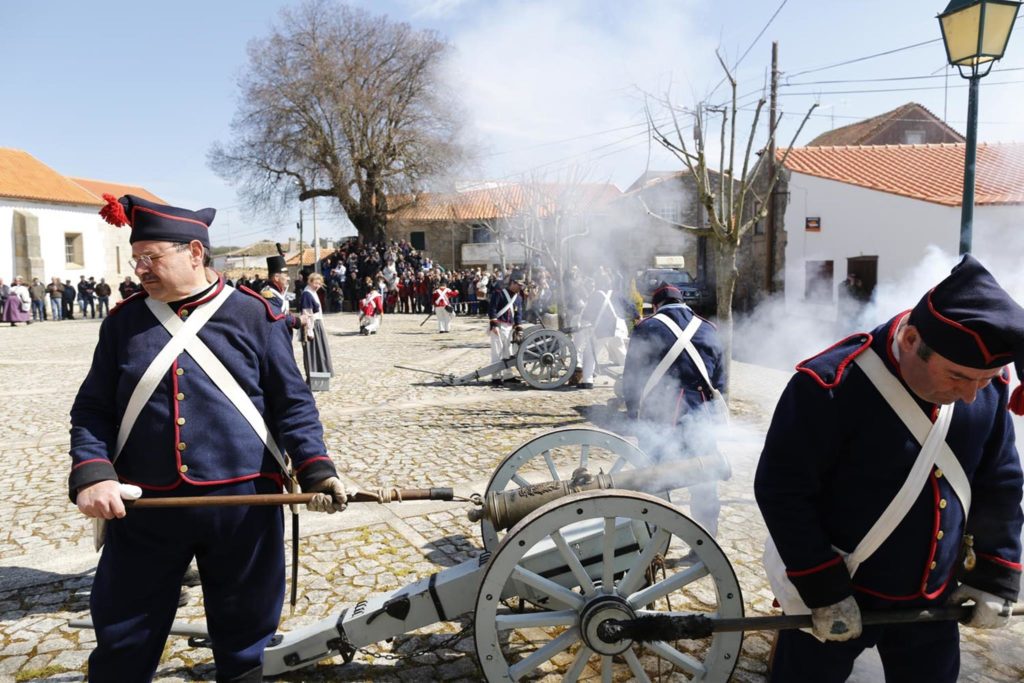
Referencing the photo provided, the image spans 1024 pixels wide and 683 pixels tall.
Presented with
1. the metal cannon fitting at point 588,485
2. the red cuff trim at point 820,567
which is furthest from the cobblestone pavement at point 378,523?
the red cuff trim at point 820,567

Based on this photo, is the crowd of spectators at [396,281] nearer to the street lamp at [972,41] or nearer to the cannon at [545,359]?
the cannon at [545,359]

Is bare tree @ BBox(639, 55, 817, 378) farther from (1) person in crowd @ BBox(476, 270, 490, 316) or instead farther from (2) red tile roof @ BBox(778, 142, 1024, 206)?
(1) person in crowd @ BBox(476, 270, 490, 316)

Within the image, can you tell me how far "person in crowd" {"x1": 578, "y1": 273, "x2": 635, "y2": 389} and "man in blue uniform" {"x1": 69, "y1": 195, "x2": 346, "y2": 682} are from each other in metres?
7.62

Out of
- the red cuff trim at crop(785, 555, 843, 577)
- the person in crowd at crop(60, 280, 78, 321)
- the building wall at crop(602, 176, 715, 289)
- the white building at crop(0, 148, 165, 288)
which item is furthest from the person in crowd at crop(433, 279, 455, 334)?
the white building at crop(0, 148, 165, 288)

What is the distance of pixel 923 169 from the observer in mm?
19719

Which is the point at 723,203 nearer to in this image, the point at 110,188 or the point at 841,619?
the point at 841,619

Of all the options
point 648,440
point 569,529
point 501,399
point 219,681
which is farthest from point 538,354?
point 219,681

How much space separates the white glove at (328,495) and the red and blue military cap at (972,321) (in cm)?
169

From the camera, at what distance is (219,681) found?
7.41ft

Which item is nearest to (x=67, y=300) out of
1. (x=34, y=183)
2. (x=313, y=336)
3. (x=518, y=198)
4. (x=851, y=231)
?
(x=34, y=183)

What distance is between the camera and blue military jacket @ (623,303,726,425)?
395 centimetres

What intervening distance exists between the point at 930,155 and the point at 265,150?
2742 centimetres

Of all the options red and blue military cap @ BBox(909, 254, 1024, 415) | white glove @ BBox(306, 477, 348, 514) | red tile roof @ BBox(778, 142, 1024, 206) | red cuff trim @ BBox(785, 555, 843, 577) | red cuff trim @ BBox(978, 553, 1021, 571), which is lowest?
red cuff trim @ BBox(978, 553, 1021, 571)

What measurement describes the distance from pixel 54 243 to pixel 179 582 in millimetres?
40238
